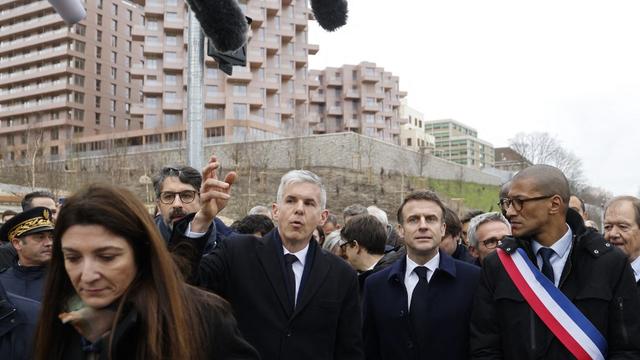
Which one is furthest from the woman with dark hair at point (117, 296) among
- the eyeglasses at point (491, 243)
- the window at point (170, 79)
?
the window at point (170, 79)

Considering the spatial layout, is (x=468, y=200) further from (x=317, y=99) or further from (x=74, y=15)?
(x=74, y=15)

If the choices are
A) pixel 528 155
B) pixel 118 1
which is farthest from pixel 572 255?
pixel 118 1

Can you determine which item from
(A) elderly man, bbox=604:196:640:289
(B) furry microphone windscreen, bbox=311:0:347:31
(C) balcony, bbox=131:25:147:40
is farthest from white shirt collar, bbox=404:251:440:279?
(C) balcony, bbox=131:25:147:40

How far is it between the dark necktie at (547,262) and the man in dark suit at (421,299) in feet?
1.76

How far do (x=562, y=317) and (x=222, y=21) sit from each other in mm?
2228

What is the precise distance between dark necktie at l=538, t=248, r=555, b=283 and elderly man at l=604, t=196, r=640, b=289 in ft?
5.26

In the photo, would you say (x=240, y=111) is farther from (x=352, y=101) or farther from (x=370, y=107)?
(x=370, y=107)

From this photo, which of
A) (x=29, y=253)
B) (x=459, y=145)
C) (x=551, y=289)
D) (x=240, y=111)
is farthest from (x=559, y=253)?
(x=459, y=145)

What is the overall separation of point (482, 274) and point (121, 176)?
39.4 metres

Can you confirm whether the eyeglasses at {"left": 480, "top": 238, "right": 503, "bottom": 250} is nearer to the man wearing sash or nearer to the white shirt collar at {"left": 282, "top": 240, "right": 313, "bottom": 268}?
the man wearing sash

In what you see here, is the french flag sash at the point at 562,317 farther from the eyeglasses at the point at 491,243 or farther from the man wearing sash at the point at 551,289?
the eyeglasses at the point at 491,243

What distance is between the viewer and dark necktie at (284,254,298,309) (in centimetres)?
317

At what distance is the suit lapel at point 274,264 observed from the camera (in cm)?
315

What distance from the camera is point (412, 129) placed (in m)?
92.4
